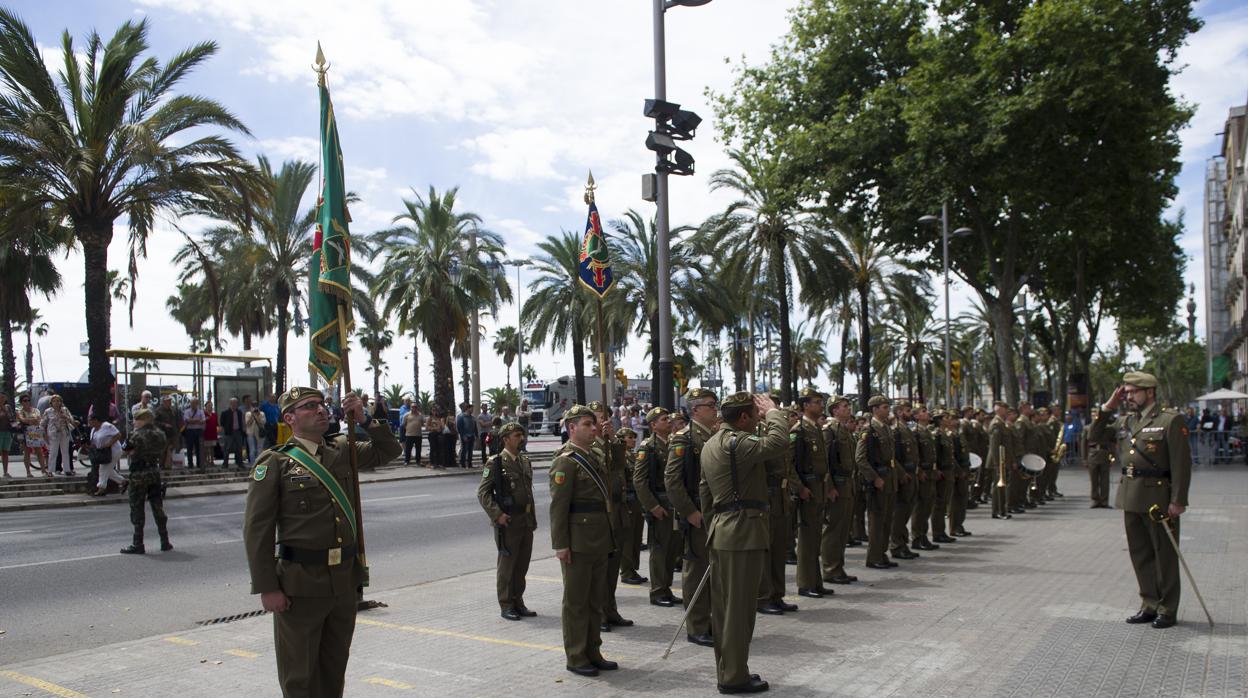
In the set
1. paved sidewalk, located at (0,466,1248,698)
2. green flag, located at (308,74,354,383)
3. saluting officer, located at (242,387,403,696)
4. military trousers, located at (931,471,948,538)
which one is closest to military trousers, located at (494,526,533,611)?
paved sidewalk, located at (0,466,1248,698)

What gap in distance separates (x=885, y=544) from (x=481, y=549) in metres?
5.11

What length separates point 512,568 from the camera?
8.81 metres

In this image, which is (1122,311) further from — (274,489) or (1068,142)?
(274,489)

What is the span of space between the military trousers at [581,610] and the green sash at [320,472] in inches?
85.9

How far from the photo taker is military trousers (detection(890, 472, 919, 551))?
39.5ft

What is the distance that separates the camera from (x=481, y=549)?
1306 centimetres

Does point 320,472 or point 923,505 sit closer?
point 320,472

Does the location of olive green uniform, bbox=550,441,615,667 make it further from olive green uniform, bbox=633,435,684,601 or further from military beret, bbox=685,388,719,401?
olive green uniform, bbox=633,435,684,601

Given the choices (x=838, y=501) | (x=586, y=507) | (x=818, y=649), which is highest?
(x=586, y=507)

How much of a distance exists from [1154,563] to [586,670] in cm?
482

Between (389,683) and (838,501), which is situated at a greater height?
(838,501)

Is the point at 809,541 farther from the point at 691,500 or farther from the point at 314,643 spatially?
the point at 314,643

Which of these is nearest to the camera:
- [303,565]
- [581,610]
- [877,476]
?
[303,565]

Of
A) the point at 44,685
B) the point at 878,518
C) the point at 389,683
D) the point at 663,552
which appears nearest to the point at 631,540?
the point at 663,552
